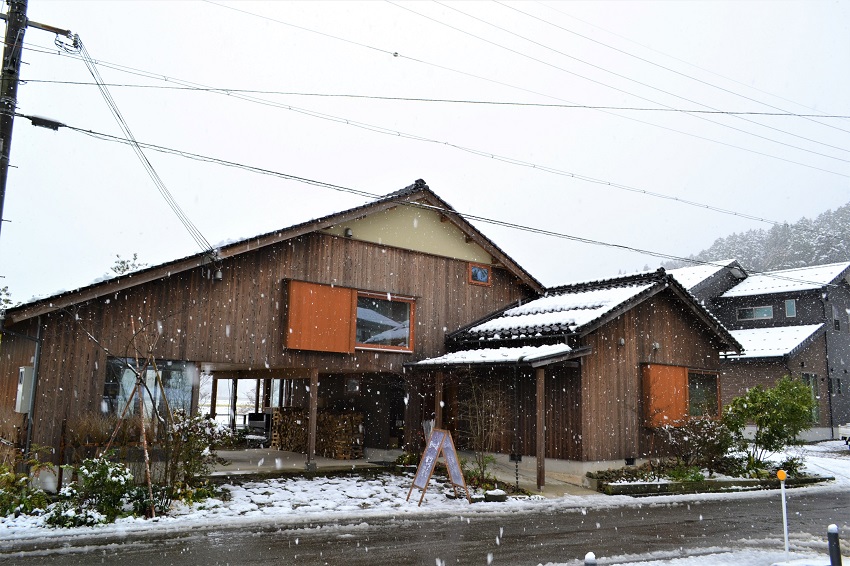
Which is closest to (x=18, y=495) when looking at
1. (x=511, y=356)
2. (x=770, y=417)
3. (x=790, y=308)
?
(x=511, y=356)

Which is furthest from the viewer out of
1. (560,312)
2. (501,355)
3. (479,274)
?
(479,274)

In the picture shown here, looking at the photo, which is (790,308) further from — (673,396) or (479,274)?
(479,274)

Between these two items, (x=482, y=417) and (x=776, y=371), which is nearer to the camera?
(x=482, y=417)

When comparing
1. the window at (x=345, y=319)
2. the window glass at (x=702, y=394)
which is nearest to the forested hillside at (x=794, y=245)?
the window glass at (x=702, y=394)

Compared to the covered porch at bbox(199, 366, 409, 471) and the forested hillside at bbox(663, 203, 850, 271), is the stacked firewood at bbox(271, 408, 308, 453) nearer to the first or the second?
the covered porch at bbox(199, 366, 409, 471)

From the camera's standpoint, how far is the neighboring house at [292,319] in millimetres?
12469

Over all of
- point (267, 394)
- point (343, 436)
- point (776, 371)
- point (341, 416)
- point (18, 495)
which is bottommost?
point (18, 495)

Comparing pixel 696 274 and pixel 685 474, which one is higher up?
pixel 696 274

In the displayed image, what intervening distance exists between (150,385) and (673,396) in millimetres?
12954

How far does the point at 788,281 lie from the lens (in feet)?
111

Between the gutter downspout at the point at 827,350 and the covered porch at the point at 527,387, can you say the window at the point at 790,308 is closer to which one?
the gutter downspout at the point at 827,350

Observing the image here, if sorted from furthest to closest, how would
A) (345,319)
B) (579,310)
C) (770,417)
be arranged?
(579,310) < (770,417) < (345,319)

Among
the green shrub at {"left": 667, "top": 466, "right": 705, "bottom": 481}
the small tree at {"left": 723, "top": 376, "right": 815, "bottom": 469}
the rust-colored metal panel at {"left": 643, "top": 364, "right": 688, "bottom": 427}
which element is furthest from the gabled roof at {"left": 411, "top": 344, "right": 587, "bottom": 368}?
the small tree at {"left": 723, "top": 376, "right": 815, "bottom": 469}

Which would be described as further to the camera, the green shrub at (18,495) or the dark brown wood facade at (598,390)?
the dark brown wood facade at (598,390)
